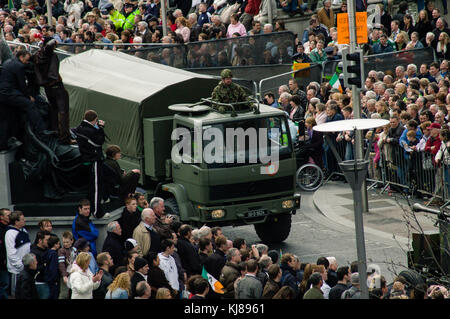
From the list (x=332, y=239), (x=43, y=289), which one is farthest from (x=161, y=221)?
(x=332, y=239)

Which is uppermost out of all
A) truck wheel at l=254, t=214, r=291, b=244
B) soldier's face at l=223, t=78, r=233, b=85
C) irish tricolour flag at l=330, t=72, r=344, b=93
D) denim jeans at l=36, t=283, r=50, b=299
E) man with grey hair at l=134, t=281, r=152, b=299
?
soldier's face at l=223, t=78, r=233, b=85

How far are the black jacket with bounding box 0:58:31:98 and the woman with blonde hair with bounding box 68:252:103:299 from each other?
3963 mm

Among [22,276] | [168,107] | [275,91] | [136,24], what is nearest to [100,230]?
[22,276]

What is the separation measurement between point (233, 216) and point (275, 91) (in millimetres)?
10471

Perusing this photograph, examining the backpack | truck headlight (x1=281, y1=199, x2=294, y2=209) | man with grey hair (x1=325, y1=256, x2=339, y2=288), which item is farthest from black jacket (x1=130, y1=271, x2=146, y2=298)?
truck headlight (x1=281, y1=199, x2=294, y2=209)

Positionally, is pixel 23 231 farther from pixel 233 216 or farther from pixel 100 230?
pixel 233 216

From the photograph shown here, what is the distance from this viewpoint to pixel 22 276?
1381 cm

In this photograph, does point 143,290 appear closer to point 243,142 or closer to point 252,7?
point 243,142

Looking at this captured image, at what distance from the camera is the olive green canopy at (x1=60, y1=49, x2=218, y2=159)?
20359 mm

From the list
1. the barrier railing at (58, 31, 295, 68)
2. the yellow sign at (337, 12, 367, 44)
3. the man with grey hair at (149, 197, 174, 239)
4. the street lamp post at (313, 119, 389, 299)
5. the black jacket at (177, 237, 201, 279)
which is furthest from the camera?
the barrier railing at (58, 31, 295, 68)

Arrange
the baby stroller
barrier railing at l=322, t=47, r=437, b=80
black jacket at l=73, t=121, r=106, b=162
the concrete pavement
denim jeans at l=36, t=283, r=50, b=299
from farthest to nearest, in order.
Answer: barrier railing at l=322, t=47, r=437, b=80 < the baby stroller < the concrete pavement < black jacket at l=73, t=121, r=106, b=162 < denim jeans at l=36, t=283, r=50, b=299

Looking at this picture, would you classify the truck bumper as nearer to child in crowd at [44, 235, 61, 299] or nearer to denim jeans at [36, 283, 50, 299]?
child in crowd at [44, 235, 61, 299]

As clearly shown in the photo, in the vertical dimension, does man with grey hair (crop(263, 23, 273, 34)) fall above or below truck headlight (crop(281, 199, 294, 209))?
above

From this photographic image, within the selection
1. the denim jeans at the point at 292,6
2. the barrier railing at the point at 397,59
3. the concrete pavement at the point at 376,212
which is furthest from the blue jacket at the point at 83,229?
the denim jeans at the point at 292,6
